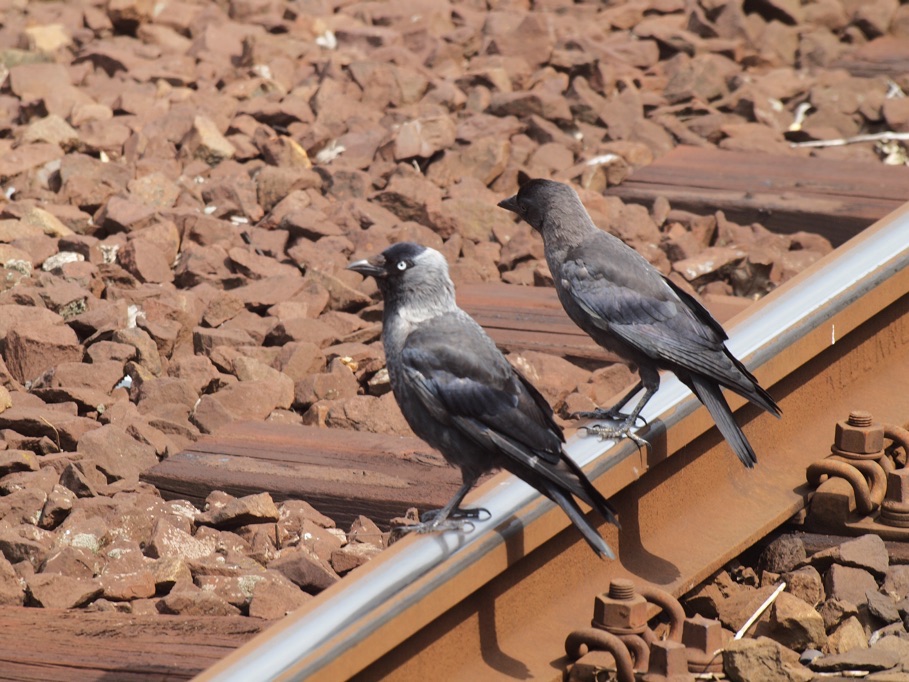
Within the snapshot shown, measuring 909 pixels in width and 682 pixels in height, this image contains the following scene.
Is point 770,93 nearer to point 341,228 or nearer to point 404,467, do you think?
point 341,228

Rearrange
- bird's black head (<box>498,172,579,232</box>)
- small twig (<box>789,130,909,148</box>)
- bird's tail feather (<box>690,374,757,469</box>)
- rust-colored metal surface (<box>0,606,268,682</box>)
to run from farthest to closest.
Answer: small twig (<box>789,130,909,148</box>) → bird's black head (<box>498,172,579,232</box>) → bird's tail feather (<box>690,374,757,469</box>) → rust-colored metal surface (<box>0,606,268,682</box>)

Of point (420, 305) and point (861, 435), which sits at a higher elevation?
point (420, 305)

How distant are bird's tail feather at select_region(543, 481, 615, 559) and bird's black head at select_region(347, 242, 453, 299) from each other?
0.70 metres

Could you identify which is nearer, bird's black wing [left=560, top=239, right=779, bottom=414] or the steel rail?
the steel rail

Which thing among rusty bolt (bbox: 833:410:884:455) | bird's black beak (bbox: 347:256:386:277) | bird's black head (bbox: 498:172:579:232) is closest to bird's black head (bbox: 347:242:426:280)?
bird's black beak (bbox: 347:256:386:277)

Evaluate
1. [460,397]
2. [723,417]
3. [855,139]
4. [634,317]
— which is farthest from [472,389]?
[855,139]

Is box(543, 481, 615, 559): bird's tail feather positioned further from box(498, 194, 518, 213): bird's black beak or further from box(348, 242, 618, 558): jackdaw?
box(498, 194, 518, 213): bird's black beak

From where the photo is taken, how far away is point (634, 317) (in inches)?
193

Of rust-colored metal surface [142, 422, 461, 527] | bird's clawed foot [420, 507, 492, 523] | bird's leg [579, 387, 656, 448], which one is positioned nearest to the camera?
bird's clawed foot [420, 507, 492, 523]

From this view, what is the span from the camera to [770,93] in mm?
8445

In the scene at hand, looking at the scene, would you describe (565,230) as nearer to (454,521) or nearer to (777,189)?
(454,521)

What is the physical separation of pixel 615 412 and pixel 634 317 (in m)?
0.40

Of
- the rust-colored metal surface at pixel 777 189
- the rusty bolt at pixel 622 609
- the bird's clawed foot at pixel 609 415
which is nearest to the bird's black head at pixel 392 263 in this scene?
the bird's clawed foot at pixel 609 415

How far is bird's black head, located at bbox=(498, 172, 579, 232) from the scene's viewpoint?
17.8 ft
